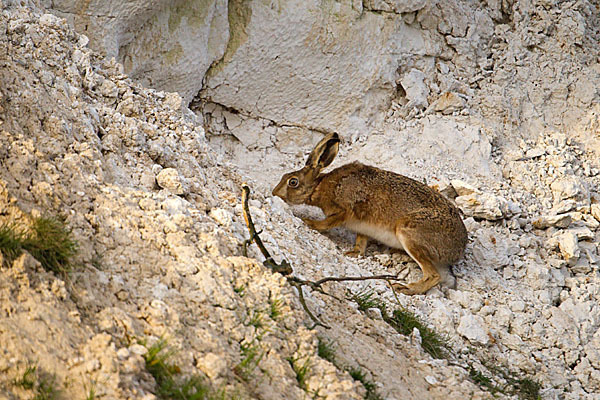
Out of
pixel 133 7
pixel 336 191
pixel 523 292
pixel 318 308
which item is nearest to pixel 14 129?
pixel 318 308

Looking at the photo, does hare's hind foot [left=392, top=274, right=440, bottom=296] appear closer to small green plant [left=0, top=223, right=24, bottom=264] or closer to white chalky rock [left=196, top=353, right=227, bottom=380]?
white chalky rock [left=196, top=353, right=227, bottom=380]

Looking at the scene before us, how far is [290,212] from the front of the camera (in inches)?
304

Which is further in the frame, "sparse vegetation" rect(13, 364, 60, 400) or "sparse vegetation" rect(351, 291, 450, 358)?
"sparse vegetation" rect(351, 291, 450, 358)

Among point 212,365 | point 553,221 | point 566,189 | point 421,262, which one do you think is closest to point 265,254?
point 212,365

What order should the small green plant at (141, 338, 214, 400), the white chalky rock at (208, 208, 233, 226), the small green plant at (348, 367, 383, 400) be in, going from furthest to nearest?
the white chalky rock at (208, 208, 233, 226) < the small green plant at (348, 367, 383, 400) < the small green plant at (141, 338, 214, 400)

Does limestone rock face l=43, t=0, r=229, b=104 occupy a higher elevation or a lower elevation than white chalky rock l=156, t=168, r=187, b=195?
higher

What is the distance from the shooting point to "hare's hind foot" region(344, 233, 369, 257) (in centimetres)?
791

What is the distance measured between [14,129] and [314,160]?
13.4ft

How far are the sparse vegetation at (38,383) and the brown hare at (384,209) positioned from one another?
4372 mm

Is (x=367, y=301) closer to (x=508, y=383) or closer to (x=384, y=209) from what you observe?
(x=508, y=383)

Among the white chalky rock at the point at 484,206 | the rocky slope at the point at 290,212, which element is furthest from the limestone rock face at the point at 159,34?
the white chalky rock at the point at 484,206

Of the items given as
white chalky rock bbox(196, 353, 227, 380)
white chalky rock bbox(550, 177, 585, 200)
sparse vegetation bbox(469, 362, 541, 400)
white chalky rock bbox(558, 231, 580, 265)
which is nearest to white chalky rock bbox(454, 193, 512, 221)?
white chalky rock bbox(558, 231, 580, 265)

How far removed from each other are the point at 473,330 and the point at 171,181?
3.12 m

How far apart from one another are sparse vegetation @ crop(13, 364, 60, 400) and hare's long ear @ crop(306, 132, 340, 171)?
17.5 ft
